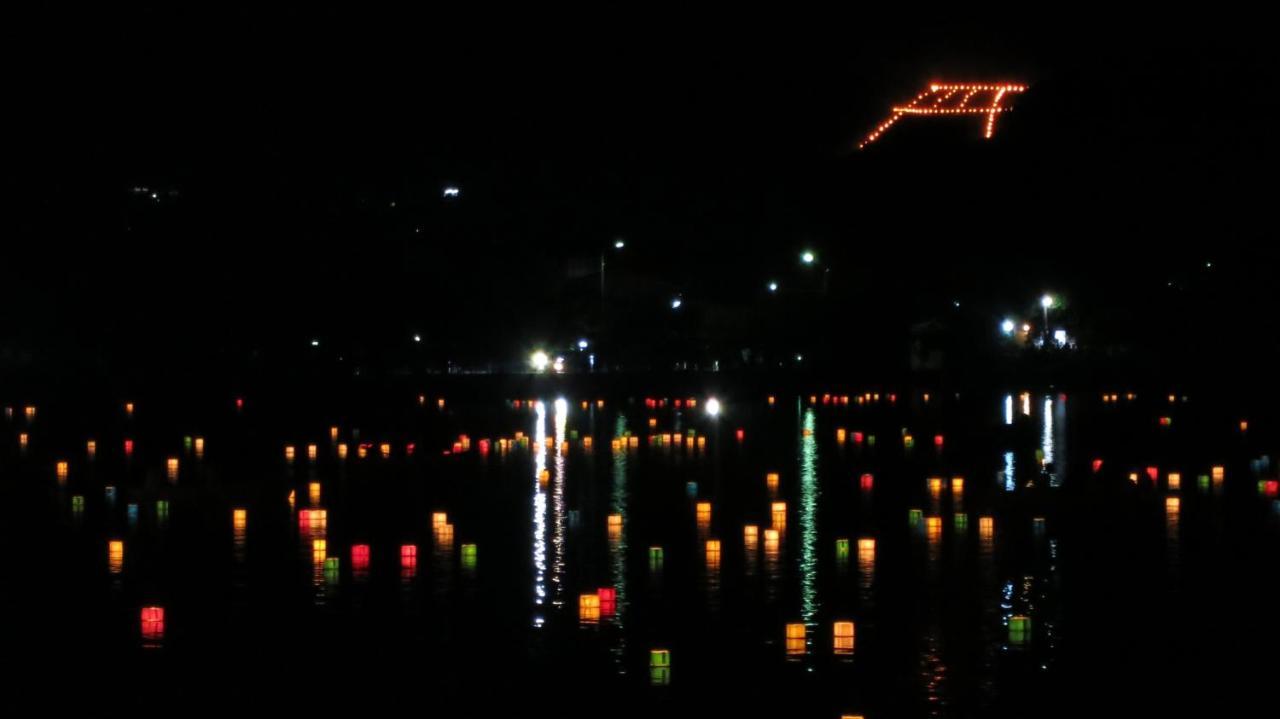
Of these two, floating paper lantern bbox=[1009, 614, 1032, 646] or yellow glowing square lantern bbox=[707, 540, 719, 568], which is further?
yellow glowing square lantern bbox=[707, 540, 719, 568]

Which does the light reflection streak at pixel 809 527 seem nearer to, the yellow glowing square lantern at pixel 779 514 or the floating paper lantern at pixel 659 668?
the yellow glowing square lantern at pixel 779 514

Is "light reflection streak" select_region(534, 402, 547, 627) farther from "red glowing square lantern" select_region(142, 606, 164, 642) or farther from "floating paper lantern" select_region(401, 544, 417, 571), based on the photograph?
"red glowing square lantern" select_region(142, 606, 164, 642)

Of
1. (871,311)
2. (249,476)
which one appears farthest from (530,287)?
(249,476)

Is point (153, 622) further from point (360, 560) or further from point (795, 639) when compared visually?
point (795, 639)

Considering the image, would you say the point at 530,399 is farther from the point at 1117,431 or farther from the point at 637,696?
the point at 637,696

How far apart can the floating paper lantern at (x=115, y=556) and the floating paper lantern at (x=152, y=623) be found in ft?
9.19

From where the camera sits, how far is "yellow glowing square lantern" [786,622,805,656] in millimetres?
13312

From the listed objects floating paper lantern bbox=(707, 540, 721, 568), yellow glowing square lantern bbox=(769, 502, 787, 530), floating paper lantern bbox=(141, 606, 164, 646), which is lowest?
floating paper lantern bbox=(141, 606, 164, 646)

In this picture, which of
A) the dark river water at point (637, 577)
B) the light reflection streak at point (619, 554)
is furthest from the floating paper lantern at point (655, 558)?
the light reflection streak at point (619, 554)

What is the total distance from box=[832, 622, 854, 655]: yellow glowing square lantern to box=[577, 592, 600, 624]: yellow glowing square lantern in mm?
2018

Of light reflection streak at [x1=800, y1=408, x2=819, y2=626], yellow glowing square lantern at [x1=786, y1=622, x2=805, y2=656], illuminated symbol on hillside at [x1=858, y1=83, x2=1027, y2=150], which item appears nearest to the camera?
yellow glowing square lantern at [x1=786, y1=622, x2=805, y2=656]

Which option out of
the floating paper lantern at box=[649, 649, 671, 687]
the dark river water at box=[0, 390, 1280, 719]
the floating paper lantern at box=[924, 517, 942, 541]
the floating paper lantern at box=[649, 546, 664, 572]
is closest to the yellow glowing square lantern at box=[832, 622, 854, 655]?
the dark river water at box=[0, 390, 1280, 719]

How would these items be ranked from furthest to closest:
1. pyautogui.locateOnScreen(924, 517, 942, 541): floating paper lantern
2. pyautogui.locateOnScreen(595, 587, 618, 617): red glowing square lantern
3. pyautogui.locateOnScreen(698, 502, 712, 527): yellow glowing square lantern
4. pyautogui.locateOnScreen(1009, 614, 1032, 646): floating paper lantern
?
1. pyautogui.locateOnScreen(698, 502, 712, 527): yellow glowing square lantern
2. pyautogui.locateOnScreen(924, 517, 942, 541): floating paper lantern
3. pyautogui.locateOnScreen(595, 587, 618, 617): red glowing square lantern
4. pyautogui.locateOnScreen(1009, 614, 1032, 646): floating paper lantern

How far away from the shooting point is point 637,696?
12008mm
